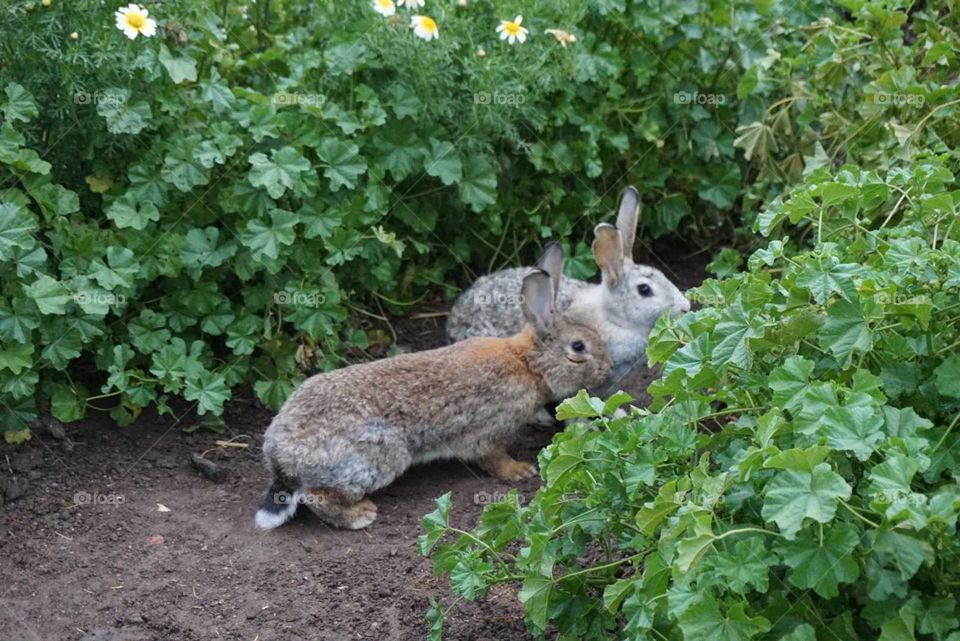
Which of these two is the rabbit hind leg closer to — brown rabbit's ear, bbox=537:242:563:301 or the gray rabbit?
the gray rabbit

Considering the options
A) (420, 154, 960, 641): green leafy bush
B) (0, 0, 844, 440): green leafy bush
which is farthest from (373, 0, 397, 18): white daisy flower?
(420, 154, 960, 641): green leafy bush

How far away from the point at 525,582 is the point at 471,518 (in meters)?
1.55

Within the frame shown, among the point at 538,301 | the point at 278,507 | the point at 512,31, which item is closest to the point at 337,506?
the point at 278,507

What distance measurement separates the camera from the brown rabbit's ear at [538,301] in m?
6.41

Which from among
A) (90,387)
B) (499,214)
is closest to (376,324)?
(499,214)

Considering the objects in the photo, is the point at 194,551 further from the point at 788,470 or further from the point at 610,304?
the point at 788,470

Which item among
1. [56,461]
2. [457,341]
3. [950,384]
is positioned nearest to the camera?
[950,384]

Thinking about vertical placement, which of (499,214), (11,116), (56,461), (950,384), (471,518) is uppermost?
(11,116)

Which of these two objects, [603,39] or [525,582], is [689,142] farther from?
[525,582]

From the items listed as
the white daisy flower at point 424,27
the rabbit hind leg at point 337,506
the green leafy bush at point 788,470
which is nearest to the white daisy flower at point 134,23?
the white daisy flower at point 424,27

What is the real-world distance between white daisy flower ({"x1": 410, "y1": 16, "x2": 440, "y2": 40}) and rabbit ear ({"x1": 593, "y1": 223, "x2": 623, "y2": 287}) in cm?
146

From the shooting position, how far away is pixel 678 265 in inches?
324

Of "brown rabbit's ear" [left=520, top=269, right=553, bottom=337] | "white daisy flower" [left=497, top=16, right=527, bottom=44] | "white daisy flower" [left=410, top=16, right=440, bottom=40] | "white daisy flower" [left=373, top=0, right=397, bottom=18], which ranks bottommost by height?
"brown rabbit's ear" [left=520, top=269, right=553, bottom=337]

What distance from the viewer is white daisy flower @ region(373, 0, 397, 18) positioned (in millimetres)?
6594
